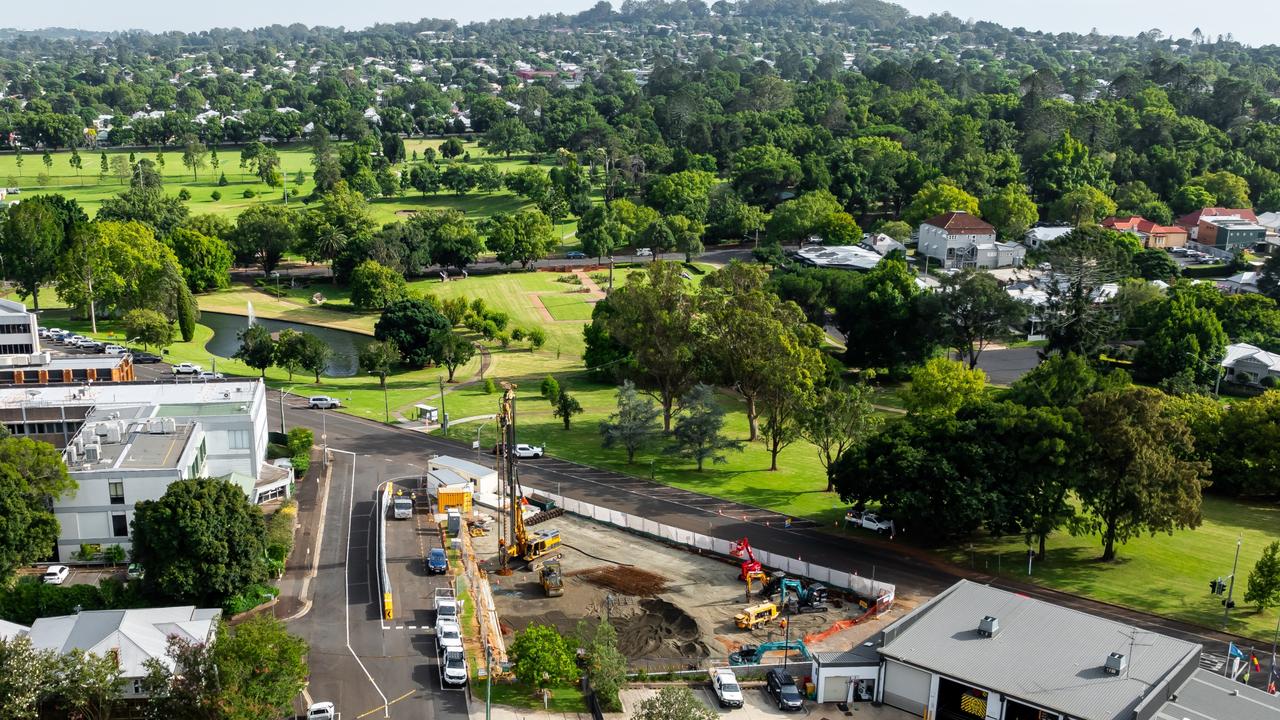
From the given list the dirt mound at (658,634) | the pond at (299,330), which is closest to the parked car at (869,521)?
the dirt mound at (658,634)

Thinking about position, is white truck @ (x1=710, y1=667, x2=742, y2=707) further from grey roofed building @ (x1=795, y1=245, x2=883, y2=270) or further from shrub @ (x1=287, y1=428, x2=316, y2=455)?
grey roofed building @ (x1=795, y1=245, x2=883, y2=270)

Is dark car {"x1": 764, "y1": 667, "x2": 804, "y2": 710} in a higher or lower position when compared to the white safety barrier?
lower

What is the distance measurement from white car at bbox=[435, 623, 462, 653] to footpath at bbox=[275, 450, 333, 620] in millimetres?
6851

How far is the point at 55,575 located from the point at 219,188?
4958 inches

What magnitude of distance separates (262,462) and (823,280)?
172ft

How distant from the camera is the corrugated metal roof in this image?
4144cm

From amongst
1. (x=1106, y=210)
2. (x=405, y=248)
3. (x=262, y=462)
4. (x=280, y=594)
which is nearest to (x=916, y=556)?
(x=280, y=594)

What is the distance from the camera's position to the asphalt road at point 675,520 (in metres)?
49.3

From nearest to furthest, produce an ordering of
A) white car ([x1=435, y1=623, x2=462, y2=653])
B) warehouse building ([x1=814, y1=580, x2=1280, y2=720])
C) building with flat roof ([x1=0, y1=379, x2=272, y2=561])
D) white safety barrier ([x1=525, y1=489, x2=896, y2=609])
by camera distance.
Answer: warehouse building ([x1=814, y1=580, x2=1280, y2=720]), white car ([x1=435, y1=623, x2=462, y2=653]), white safety barrier ([x1=525, y1=489, x2=896, y2=609]), building with flat roof ([x1=0, y1=379, x2=272, y2=561])

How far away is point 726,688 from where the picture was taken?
43.3m

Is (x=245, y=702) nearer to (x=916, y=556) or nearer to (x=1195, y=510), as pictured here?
(x=916, y=556)

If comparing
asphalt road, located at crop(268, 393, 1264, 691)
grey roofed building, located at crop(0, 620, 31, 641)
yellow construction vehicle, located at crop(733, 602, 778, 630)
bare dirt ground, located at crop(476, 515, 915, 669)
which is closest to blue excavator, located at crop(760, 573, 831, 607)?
bare dirt ground, located at crop(476, 515, 915, 669)

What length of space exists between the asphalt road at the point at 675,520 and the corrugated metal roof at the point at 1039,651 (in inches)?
184

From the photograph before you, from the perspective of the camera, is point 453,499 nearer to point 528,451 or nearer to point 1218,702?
point 528,451
